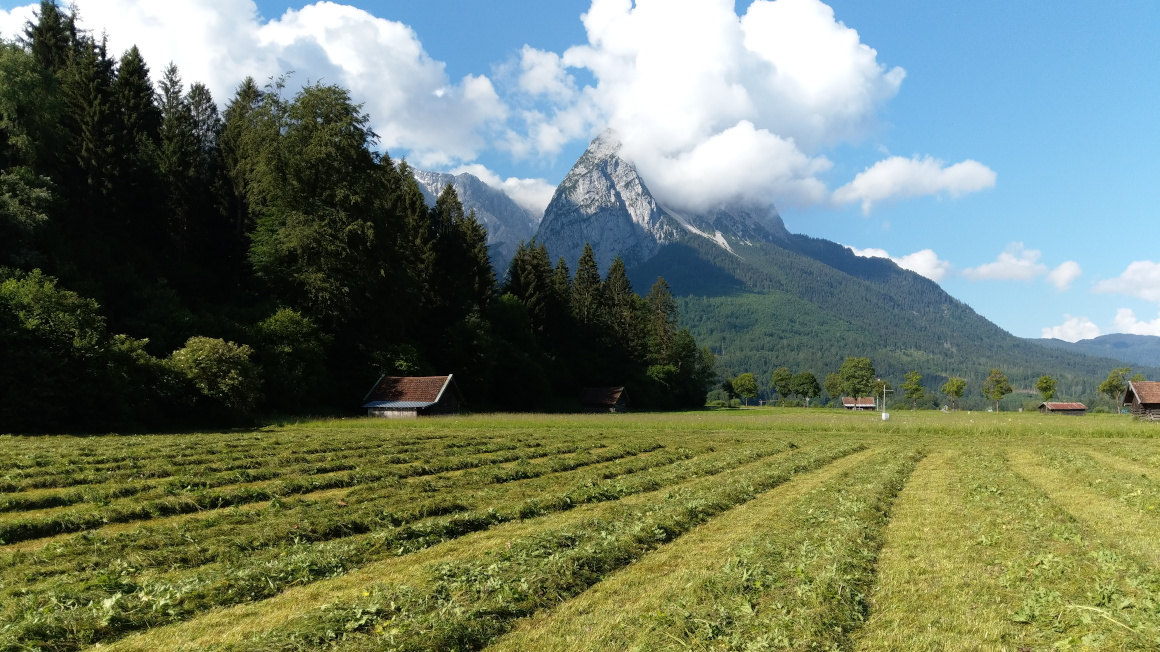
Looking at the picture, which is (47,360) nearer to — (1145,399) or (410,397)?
(410,397)

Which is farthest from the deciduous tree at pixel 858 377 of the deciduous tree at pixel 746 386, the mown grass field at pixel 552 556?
the mown grass field at pixel 552 556

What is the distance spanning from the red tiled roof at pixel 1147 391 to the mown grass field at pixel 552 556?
7269 cm

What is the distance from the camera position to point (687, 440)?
36.7 metres

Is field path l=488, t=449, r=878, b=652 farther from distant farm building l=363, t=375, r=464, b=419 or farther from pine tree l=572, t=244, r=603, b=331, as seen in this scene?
pine tree l=572, t=244, r=603, b=331

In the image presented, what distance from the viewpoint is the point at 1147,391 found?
75.8 m

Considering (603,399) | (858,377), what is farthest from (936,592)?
(858,377)

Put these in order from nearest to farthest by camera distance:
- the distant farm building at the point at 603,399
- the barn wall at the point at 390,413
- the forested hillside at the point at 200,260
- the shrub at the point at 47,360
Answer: the shrub at the point at 47,360 → the forested hillside at the point at 200,260 → the barn wall at the point at 390,413 → the distant farm building at the point at 603,399

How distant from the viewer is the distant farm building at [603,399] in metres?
88.8

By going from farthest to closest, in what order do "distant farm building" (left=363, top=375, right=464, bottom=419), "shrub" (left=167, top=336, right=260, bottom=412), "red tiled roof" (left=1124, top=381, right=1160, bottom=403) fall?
"red tiled roof" (left=1124, top=381, right=1160, bottom=403) → "distant farm building" (left=363, top=375, right=464, bottom=419) → "shrub" (left=167, top=336, right=260, bottom=412)

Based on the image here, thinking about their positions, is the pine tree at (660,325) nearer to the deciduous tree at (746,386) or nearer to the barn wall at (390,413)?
the barn wall at (390,413)

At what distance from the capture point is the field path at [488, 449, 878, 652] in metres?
7.03

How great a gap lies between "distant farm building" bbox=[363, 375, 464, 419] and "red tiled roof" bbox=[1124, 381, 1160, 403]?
278ft

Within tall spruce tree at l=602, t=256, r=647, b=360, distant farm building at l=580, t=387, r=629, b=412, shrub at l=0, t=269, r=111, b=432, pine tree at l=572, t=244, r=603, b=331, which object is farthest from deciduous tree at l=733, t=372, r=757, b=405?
shrub at l=0, t=269, r=111, b=432

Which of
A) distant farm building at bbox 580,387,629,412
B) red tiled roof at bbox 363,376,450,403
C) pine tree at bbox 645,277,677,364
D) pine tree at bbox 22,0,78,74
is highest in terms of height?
pine tree at bbox 22,0,78,74
